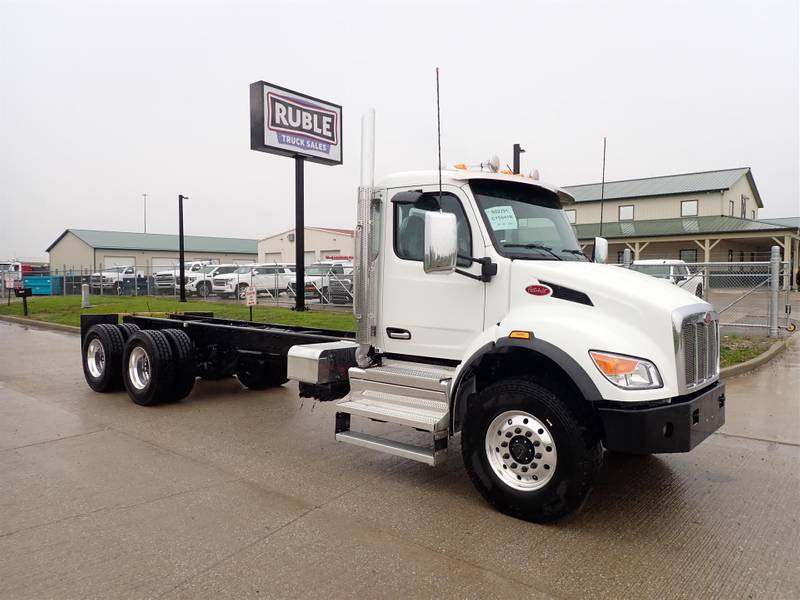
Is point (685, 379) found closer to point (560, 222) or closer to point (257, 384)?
point (560, 222)

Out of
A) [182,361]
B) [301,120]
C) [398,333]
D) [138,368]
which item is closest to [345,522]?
[398,333]

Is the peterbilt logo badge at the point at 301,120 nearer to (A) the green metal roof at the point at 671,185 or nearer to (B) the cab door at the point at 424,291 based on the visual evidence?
(B) the cab door at the point at 424,291

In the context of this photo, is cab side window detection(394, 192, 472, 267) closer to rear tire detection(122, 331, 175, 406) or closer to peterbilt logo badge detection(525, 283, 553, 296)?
peterbilt logo badge detection(525, 283, 553, 296)

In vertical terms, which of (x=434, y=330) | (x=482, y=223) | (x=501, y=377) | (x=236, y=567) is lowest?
(x=236, y=567)

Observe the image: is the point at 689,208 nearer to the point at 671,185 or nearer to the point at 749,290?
the point at 671,185

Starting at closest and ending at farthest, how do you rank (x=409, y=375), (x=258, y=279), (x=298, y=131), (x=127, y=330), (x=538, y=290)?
1. (x=538, y=290)
2. (x=409, y=375)
3. (x=127, y=330)
4. (x=298, y=131)
5. (x=258, y=279)

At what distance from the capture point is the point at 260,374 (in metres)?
8.49

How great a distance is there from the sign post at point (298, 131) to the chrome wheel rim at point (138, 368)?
30.8 feet

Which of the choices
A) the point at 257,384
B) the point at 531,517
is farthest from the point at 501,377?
the point at 257,384

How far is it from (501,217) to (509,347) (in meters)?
1.12

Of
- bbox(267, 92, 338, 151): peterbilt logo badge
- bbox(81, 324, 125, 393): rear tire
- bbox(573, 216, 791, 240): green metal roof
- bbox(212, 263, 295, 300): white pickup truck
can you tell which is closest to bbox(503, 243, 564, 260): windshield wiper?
bbox(81, 324, 125, 393): rear tire

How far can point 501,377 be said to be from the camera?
4.49 metres

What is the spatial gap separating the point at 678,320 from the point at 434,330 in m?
1.83

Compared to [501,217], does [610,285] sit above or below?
below
